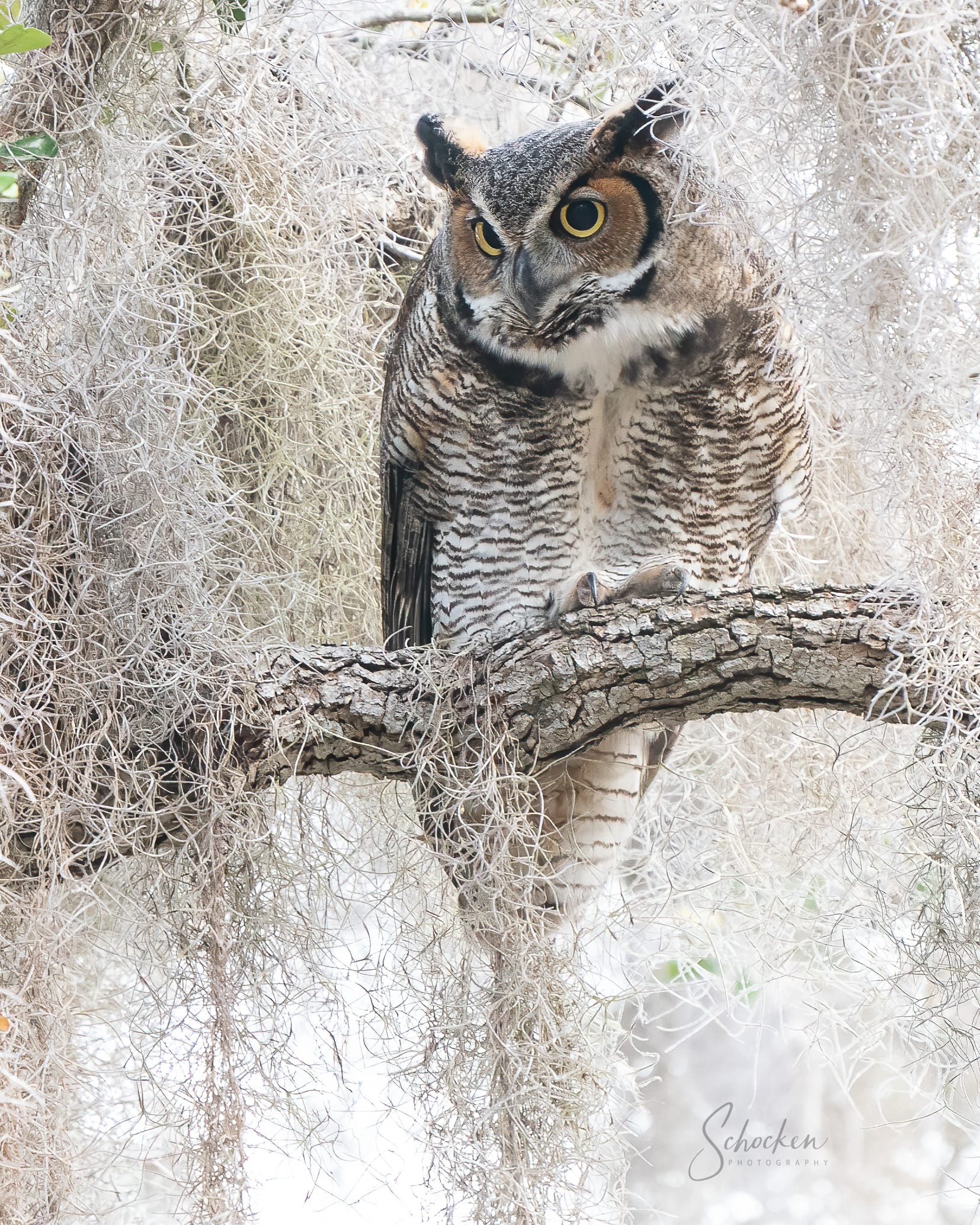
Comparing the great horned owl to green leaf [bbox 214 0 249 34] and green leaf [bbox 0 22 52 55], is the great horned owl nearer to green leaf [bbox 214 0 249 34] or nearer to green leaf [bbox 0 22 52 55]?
green leaf [bbox 214 0 249 34]

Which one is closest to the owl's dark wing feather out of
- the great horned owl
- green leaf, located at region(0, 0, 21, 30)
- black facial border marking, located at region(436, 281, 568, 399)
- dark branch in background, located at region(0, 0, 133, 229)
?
the great horned owl

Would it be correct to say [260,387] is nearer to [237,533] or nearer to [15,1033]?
[237,533]

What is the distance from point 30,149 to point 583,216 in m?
0.56

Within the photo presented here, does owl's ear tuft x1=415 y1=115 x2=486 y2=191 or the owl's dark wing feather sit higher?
owl's ear tuft x1=415 y1=115 x2=486 y2=191

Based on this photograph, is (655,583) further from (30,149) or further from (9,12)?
(9,12)

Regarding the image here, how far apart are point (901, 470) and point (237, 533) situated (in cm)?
75

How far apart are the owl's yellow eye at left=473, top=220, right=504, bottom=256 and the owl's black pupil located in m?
0.09

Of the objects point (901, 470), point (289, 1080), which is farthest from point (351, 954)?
point (901, 470)

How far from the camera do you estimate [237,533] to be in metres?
1.36

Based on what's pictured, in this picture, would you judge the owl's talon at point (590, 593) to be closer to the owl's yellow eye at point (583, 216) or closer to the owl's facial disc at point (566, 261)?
the owl's facial disc at point (566, 261)

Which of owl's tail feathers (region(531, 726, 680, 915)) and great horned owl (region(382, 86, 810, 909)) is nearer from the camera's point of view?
great horned owl (region(382, 86, 810, 909))

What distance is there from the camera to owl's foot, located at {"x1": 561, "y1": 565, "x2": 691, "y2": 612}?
1.34m

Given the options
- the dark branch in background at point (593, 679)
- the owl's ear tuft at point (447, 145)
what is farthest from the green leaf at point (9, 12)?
the dark branch in background at point (593, 679)

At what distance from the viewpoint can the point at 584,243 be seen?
4.09 ft
